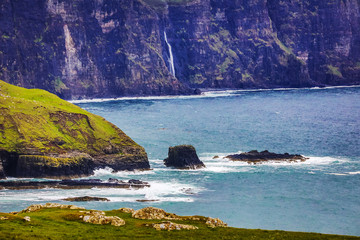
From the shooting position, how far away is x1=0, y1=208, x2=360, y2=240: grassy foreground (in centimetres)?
4550

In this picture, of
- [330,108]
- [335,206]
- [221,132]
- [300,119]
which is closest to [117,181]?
[335,206]

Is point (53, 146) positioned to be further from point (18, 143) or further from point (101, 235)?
point (101, 235)

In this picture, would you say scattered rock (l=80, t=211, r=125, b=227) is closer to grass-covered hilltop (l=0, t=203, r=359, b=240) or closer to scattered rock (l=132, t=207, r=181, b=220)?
grass-covered hilltop (l=0, t=203, r=359, b=240)

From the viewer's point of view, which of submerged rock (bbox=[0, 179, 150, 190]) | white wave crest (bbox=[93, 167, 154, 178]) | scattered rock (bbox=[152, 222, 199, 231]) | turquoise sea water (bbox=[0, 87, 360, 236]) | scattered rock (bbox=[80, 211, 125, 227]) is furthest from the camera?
white wave crest (bbox=[93, 167, 154, 178])

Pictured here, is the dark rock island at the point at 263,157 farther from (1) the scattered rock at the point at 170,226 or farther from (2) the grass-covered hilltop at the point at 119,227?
(1) the scattered rock at the point at 170,226

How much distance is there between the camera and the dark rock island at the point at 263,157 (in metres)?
99.6

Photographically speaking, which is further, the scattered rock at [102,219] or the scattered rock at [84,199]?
the scattered rock at [84,199]

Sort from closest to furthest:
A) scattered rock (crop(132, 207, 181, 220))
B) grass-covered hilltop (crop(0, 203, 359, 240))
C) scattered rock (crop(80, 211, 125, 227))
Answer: grass-covered hilltop (crop(0, 203, 359, 240))
scattered rock (crop(80, 211, 125, 227))
scattered rock (crop(132, 207, 181, 220))

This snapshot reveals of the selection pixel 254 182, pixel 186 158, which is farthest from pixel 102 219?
pixel 186 158

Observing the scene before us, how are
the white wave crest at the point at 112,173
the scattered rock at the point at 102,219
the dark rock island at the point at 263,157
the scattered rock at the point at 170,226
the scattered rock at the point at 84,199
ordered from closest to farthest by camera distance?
1. the scattered rock at the point at 170,226
2. the scattered rock at the point at 102,219
3. the scattered rock at the point at 84,199
4. the white wave crest at the point at 112,173
5. the dark rock island at the point at 263,157

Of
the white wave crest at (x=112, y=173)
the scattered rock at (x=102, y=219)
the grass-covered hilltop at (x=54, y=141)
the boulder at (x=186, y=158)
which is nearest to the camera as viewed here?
the scattered rock at (x=102, y=219)

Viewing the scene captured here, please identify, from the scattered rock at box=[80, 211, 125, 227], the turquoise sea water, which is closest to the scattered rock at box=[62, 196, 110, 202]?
the turquoise sea water

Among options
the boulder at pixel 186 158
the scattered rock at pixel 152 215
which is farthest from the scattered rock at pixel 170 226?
the boulder at pixel 186 158

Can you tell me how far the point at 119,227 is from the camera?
162 feet
